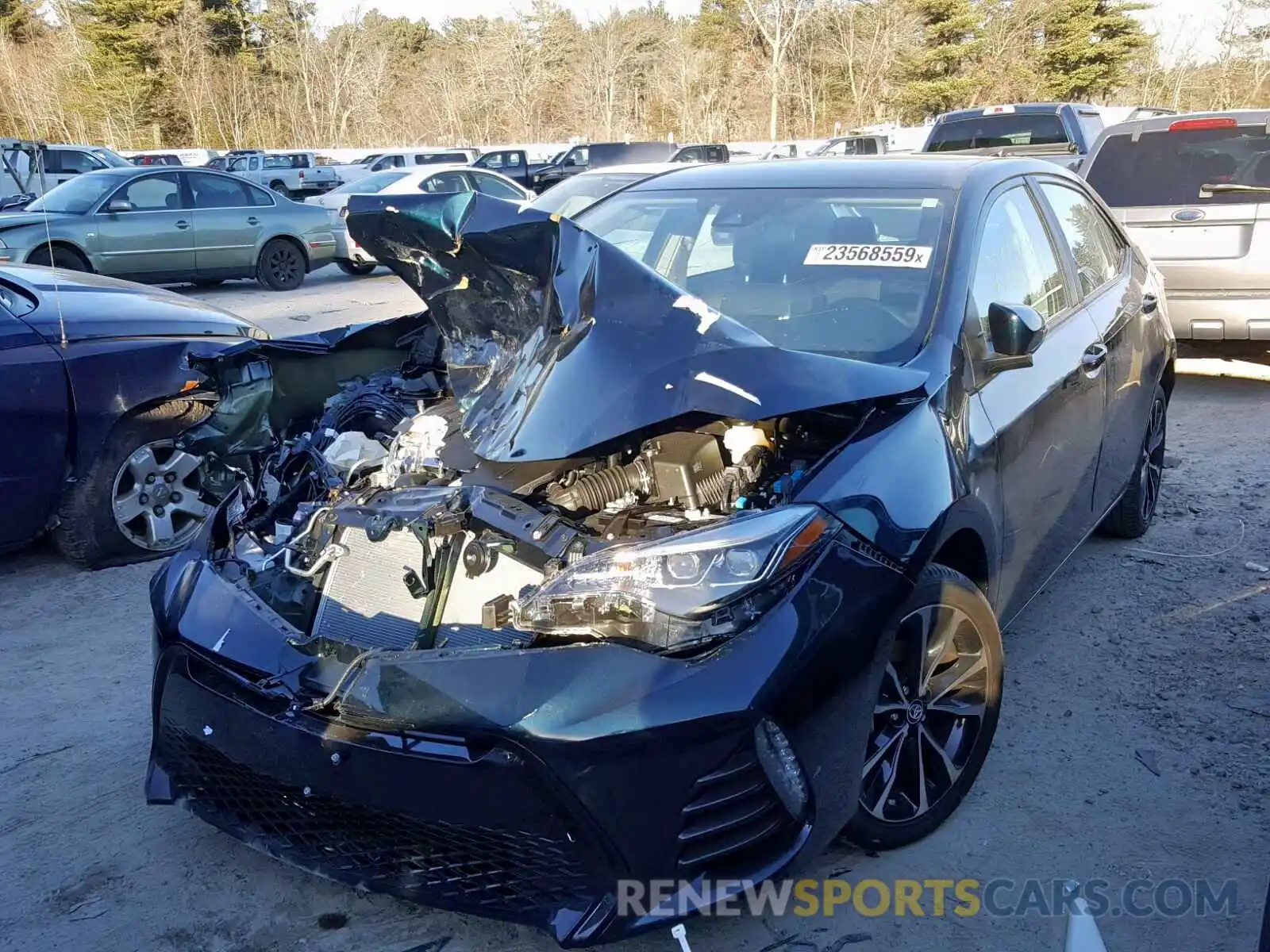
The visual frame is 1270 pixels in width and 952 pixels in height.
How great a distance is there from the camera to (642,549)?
7.61 ft

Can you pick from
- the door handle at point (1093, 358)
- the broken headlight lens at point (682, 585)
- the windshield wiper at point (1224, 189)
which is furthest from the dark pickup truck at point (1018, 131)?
the broken headlight lens at point (682, 585)

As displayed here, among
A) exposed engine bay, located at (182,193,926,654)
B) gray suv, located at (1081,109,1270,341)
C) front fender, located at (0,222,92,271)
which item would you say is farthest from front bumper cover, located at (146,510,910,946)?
front fender, located at (0,222,92,271)

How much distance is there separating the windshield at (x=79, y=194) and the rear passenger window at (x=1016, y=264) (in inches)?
484

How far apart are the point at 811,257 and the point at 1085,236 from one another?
5.42 ft

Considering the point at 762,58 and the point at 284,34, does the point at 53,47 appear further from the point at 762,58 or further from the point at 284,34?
the point at 762,58

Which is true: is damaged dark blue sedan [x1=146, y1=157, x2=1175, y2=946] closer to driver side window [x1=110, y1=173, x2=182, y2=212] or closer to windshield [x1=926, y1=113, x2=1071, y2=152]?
windshield [x1=926, y1=113, x2=1071, y2=152]

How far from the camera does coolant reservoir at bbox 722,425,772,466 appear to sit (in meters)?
2.77

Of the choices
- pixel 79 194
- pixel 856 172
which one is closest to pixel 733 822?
pixel 856 172

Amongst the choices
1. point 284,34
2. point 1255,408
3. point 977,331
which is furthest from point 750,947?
point 284,34

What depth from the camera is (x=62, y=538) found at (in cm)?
479

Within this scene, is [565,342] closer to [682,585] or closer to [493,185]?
[682,585]

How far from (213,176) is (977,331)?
13323 mm

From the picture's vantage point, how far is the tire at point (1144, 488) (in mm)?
4961

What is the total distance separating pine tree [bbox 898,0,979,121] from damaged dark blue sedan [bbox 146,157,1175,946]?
43424mm
